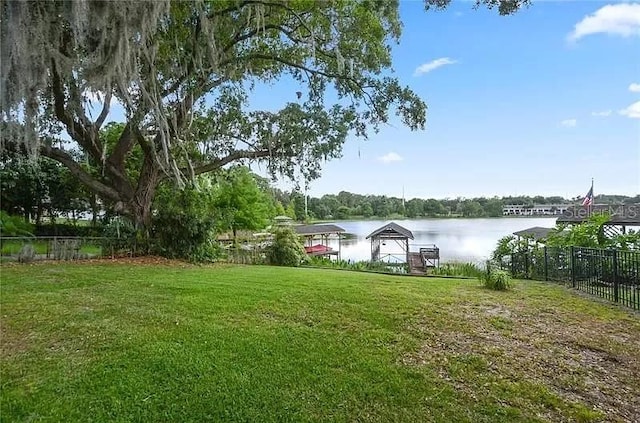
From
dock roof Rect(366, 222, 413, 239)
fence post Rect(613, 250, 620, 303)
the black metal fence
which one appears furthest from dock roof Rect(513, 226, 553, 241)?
fence post Rect(613, 250, 620, 303)

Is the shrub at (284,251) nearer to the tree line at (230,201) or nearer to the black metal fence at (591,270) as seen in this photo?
the tree line at (230,201)

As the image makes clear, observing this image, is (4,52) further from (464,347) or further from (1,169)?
(1,169)

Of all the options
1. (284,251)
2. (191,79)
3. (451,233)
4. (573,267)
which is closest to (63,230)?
(284,251)

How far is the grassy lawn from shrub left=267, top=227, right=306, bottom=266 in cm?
889

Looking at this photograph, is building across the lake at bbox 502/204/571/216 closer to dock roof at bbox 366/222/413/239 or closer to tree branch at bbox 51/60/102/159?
dock roof at bbox 366/222/413/239

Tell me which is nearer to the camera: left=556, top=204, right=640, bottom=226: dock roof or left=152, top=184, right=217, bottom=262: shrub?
left=152, top=184, right=217, bottom=262: shrub

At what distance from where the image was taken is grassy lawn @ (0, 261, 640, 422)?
9.05 feet

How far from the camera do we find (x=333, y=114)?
10.8m

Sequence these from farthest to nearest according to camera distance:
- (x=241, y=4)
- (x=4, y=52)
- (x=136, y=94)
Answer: (x=241, y=4)
(x=136, y=94)
(x=4, y=52)

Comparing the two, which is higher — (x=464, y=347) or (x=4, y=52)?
(x=4, y=52)

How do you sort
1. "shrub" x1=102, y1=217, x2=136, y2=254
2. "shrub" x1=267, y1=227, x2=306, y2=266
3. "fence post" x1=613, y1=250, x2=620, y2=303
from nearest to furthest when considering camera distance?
"fence post" x1=613, y1=250, x2=620, y2=303, "shrub" x1=102, y1=217, x2=136, y2=254, "shrub" x1=267, y1=227, x2=306, y2=266

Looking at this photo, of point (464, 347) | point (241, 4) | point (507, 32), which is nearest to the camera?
point (464, 347)

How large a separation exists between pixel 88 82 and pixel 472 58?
894 cm

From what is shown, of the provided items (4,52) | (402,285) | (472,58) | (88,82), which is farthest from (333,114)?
(4,52)
